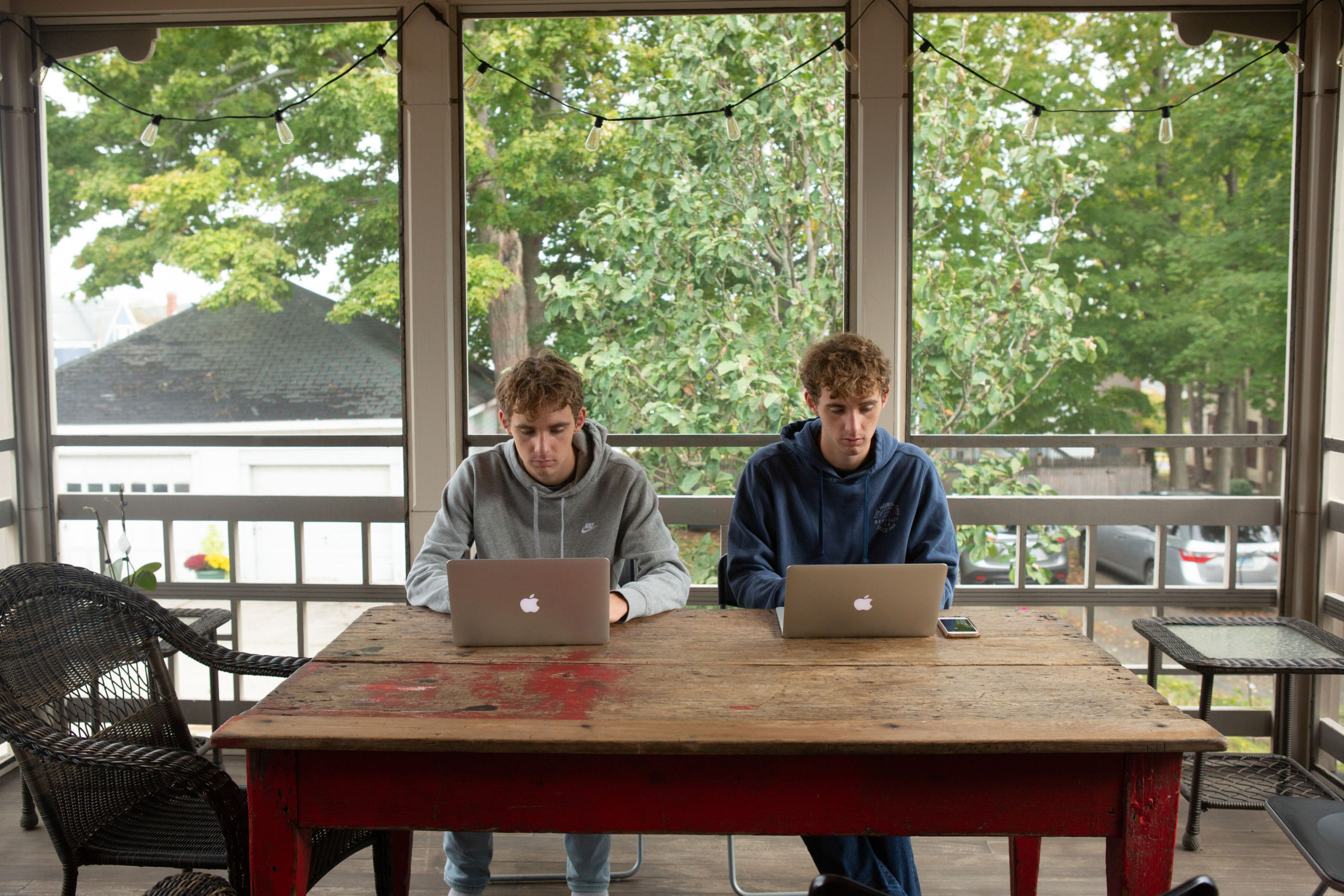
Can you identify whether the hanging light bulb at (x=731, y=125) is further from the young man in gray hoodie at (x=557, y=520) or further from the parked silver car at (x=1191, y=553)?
the parked silver car at (x=1191, y=553)

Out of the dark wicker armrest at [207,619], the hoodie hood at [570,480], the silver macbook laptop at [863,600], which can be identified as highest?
the hoodie hood at [570,480]

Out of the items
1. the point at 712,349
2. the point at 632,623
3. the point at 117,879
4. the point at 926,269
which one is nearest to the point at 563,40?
the point at 712,349

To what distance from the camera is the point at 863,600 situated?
188 centimetres

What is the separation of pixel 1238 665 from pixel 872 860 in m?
1.19

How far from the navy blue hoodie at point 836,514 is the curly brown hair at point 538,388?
0.48 metres

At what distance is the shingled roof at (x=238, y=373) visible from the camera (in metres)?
3.49

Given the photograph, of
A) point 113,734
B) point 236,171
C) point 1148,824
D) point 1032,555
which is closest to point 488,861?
point 113,734

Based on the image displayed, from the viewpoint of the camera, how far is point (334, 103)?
342cm

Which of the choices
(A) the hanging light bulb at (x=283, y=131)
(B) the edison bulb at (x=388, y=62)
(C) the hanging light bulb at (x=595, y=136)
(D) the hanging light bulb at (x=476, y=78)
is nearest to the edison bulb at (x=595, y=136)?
(C) the hanging light bulb at (x=595, y=136)

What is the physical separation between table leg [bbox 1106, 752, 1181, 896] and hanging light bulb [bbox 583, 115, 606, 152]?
2.50 metres

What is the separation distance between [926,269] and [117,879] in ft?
10.1

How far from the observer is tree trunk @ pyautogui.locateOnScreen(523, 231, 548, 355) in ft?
11.3

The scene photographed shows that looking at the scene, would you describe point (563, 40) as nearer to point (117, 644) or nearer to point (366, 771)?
point (117, 644)

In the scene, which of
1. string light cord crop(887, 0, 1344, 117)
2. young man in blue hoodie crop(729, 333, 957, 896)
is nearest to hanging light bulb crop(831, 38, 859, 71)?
string light cord crop(887, 0, 1344, 117)
